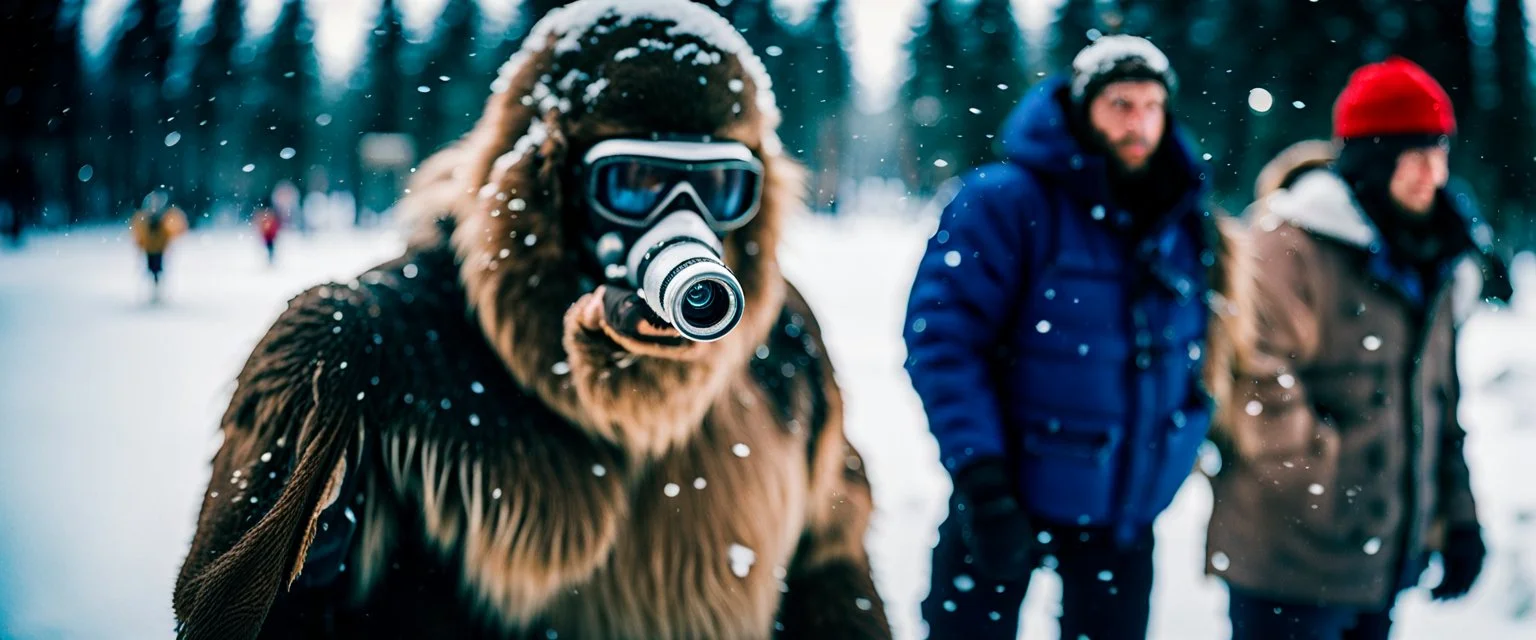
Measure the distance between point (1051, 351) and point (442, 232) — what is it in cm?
113

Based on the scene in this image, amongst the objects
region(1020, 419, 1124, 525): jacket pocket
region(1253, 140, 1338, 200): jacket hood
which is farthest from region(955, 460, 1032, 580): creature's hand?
region(1253, 140, 1338, 200): jacket hood

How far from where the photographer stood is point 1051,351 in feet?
5.66

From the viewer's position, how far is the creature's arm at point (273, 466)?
1.12 metres

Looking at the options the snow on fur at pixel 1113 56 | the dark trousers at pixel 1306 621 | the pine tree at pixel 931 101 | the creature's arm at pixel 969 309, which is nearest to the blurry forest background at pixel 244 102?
the creature's arm at pixel 969 309

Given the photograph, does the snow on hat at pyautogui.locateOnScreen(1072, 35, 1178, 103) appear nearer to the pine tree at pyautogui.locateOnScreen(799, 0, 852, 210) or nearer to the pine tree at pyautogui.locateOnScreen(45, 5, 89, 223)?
the pine tree at pyautogui.locateOnScreen(799, 0, 852, 210)

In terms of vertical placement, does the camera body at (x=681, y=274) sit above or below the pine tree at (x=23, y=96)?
below

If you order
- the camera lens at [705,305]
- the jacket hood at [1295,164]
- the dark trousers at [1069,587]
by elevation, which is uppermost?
the jacket hood at [1295,164]

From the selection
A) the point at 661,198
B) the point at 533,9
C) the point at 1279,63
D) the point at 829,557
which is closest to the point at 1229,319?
the point at 829,557

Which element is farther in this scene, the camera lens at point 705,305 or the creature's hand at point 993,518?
the creature's hand at point 993,518

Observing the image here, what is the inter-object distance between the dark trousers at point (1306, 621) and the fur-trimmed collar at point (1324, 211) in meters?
0.86

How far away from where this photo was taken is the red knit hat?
81.2 inches

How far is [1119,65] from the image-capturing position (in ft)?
5.61

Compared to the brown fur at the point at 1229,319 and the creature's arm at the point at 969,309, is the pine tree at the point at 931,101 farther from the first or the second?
the creature's arm at the point at 969,309

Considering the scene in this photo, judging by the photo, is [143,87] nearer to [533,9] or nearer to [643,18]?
[533,9]
